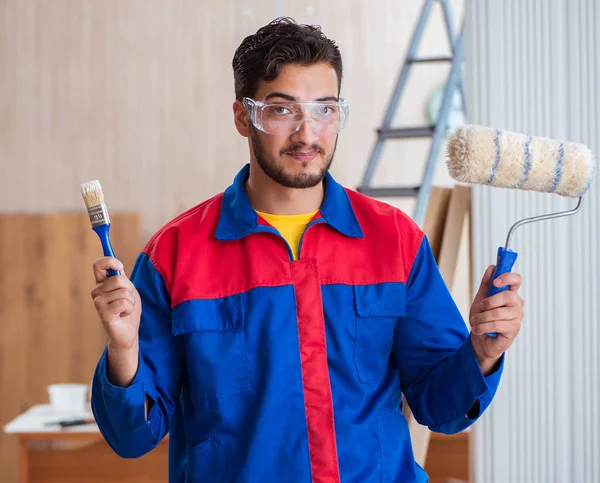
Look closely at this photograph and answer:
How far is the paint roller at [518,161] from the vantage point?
5.05 feet

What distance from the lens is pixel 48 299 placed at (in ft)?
15.5

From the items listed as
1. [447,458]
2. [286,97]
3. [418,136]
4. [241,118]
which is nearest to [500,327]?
[286,97]

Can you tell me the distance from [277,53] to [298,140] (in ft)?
0.64

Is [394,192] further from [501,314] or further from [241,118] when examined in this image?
[501,314]

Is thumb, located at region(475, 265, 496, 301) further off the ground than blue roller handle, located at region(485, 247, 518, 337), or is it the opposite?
blue roller handle, located at region(485, 247, 518, 337)

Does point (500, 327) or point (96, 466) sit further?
point (96, 466)

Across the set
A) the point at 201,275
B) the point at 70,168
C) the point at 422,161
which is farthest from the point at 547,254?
the point at 70,168

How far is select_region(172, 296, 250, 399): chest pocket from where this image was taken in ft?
5.35

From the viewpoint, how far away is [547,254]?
2232 millimetres

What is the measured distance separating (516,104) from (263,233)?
945 mm

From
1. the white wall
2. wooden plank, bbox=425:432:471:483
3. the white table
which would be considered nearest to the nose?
the white wall

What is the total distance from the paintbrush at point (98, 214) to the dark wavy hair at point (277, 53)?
45 centimetres

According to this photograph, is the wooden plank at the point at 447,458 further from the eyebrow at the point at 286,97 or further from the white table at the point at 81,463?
the eyebrow at the point at 286,97

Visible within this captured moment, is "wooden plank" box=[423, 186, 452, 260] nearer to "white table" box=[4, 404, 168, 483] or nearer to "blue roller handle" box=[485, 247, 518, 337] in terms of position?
"blue roller handle" box=[485, 247, 518, 337]
